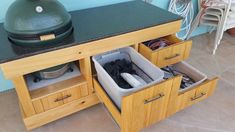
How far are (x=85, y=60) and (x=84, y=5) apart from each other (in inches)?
24.0

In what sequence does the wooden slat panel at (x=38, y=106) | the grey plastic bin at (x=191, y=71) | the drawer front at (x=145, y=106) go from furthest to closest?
the grey plastic bin at (x=191, y=71) → the wooden slat panel at (x=38, y=106) → the drawer front at (x=145, y=106)

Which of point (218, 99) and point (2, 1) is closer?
point (2, 1)

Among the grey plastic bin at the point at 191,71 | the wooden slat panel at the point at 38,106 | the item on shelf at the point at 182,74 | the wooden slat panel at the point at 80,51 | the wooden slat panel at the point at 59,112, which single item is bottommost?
the wooden slat panel at the point at 59,112

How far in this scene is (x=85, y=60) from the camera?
1.19 meters

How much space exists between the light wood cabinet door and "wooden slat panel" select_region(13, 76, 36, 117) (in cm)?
7

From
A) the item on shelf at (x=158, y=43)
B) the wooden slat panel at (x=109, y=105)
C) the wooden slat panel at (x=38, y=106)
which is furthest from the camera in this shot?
the item on shelf at (x=158, y=43)

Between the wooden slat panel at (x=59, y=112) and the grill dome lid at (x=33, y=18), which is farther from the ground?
the grill dome lid at (x=33, y=18)

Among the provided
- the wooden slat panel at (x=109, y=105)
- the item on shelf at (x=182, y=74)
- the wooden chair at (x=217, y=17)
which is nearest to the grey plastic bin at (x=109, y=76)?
the wooden slat panel at (x=109, y=105)

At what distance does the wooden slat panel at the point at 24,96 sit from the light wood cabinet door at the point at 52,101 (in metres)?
0.07

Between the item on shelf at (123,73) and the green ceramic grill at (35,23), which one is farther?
the item on shelf at (123,73)

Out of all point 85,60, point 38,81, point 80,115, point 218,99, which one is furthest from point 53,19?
point 218,99

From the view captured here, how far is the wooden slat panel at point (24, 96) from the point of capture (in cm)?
106

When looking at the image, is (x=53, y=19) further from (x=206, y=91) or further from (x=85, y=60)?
(x=206, y=91)

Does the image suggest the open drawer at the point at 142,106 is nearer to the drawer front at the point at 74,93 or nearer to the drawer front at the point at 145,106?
the drawer front at the point at 145,106
